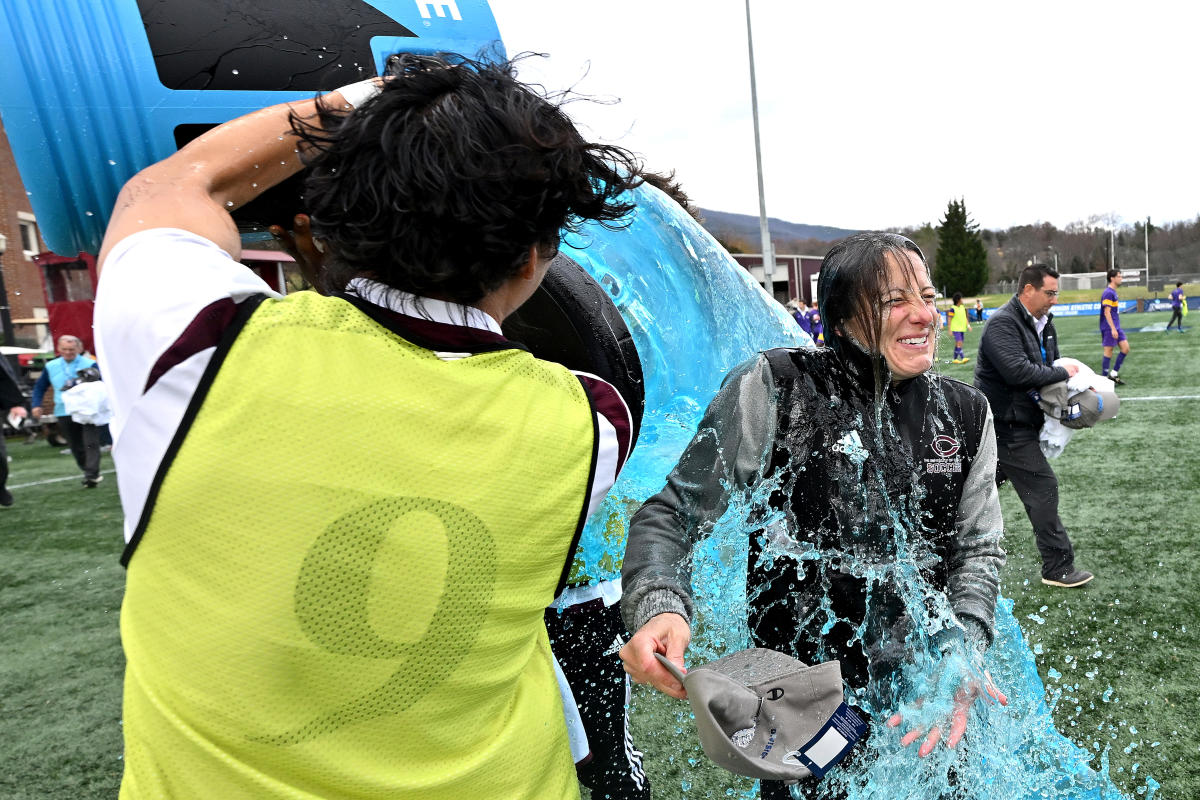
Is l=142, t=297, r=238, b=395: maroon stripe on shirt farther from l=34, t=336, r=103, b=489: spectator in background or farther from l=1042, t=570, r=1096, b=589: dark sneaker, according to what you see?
l=34, t=336, r=103, b=489: spectator in background

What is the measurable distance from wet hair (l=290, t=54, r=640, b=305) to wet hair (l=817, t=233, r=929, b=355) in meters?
0.83

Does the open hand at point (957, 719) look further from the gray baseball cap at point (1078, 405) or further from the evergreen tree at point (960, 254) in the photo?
the evergreen tree at point (960, 254)

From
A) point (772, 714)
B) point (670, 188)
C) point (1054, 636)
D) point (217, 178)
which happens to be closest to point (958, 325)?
point (1054, 636)

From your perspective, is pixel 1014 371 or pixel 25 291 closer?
pixel 1014 371

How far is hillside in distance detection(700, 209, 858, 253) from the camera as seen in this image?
293 centimetres

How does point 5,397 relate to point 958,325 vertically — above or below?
above

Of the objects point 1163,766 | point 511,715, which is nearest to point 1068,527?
point 1163,766

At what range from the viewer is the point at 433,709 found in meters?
0.99

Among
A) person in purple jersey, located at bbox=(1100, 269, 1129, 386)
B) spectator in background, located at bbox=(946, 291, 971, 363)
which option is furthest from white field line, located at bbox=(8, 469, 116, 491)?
spectator in background, located at bbox=(946, 291, 971, 363)

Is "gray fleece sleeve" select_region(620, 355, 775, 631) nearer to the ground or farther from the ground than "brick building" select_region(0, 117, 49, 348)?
nearer to the ground

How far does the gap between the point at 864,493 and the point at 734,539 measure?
0.30 meters

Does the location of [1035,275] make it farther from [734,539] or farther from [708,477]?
[708,477]

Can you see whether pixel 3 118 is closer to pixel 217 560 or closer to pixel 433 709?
pixel 217 560

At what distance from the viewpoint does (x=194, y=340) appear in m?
0.85
